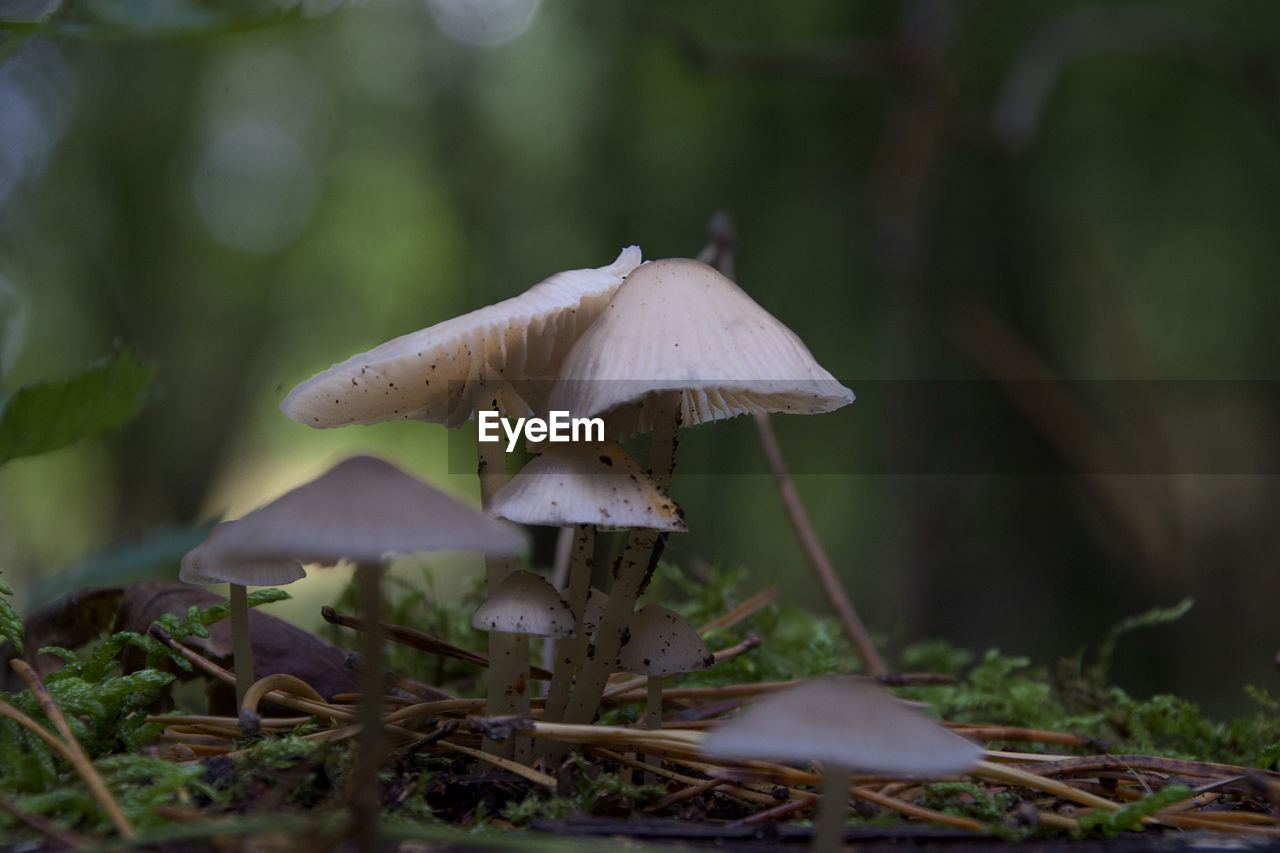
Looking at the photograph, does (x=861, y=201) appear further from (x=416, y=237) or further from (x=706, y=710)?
(x=706, y=710)

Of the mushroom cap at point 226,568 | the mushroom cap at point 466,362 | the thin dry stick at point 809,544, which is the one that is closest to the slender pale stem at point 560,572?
the thin dry stick at point 809,544

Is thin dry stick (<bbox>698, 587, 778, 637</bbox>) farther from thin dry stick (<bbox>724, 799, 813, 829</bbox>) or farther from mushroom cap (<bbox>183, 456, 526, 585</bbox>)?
mushroom cap (<bbox>183, 456, 526, 585</bbox>)

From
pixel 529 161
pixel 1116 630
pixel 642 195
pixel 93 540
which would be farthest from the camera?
pixel 93 540

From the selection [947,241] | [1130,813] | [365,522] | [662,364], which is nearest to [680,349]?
[662,364]

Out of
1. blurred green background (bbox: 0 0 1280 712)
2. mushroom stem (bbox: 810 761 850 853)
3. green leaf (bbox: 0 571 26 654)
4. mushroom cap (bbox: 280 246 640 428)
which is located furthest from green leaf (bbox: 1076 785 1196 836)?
blurred green background (bbox: 0 0 1280 712)

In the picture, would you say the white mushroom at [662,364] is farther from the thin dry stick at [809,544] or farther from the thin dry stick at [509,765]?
the thin dry stick at [809,544]

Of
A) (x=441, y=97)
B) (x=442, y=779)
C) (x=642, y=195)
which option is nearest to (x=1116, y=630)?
(x=442, y=779)
